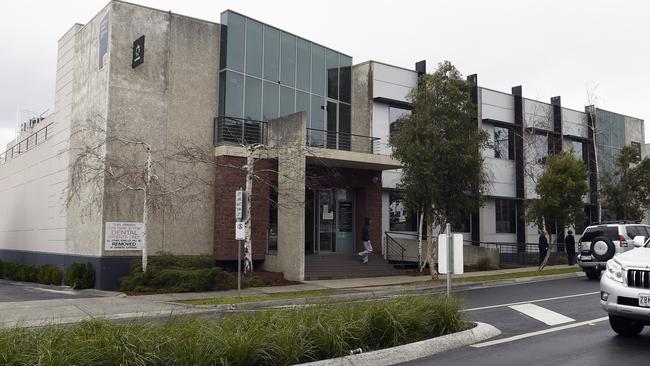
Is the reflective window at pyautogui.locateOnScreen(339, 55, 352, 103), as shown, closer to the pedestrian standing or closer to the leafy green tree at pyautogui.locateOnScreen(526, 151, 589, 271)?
the pedestrian standing

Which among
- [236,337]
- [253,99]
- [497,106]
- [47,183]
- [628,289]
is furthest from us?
[497,106]

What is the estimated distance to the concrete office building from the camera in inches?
795

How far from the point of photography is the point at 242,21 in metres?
22.9

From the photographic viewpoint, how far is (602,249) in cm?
1938

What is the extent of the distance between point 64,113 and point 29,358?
20.4 meters

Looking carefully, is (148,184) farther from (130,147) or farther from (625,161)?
(625,161)

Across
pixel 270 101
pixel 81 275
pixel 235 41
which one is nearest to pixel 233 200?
pixel 270 101

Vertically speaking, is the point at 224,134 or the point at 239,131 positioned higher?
the point at 239,131

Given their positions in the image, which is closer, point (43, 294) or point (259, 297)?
point (259, 297)

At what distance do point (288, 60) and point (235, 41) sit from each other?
8.96 feet

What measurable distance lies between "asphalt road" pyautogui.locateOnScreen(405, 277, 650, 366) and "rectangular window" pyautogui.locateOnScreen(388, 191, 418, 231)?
13.0m

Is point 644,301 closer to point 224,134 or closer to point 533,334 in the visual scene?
point 533,334

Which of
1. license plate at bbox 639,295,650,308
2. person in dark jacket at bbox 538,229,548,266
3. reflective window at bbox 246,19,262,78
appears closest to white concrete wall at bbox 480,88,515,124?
person in dark jacket at bbox 538,229,548,266

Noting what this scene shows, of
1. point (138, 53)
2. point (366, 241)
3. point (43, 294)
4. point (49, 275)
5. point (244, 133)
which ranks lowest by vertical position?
point (43, 294)
